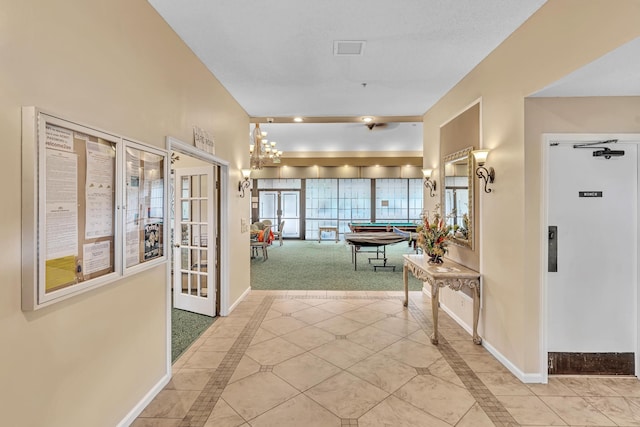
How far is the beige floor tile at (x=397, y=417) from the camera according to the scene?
2035 millimetres

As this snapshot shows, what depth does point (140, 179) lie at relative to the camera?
2082 mm

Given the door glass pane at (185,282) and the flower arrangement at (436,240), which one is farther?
the door glass pane at (185,282)

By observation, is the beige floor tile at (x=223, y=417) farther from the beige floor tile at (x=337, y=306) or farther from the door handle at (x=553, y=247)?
the door handle at (x=553, y=247)

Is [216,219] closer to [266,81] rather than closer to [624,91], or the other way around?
Answer: [266,81]

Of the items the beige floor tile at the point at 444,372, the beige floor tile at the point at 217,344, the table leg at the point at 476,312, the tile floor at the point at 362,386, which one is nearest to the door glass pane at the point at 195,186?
the tile floor at the point at 362,386

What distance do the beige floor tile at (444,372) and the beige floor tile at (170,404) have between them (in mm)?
2050

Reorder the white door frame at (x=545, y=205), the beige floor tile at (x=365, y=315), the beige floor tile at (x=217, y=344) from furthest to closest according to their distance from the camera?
the beige floor tile at (x=365, y=315) → the beige floor tile at (x=217, y=344) → the white door frame at (x=545, y=205)

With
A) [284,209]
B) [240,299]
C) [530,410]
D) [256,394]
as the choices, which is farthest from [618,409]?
[284,209]

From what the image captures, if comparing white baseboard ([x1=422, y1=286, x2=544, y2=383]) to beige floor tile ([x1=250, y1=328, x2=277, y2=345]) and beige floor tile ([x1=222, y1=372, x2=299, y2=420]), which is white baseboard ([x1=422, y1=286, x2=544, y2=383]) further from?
beige floor tile ([x1=250, y1=328, x2=277, y2=345])

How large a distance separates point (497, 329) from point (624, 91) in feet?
7.58

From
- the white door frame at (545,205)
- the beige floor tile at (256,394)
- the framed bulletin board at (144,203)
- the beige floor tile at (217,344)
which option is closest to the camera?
the framed bulletin board at (144,203)

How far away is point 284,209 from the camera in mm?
11930

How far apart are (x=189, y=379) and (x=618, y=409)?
3360 mm

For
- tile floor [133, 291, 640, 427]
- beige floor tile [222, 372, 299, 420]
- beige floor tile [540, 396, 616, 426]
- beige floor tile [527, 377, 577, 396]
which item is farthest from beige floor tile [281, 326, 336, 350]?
beige floor tile [540, 396, 616, 426]
